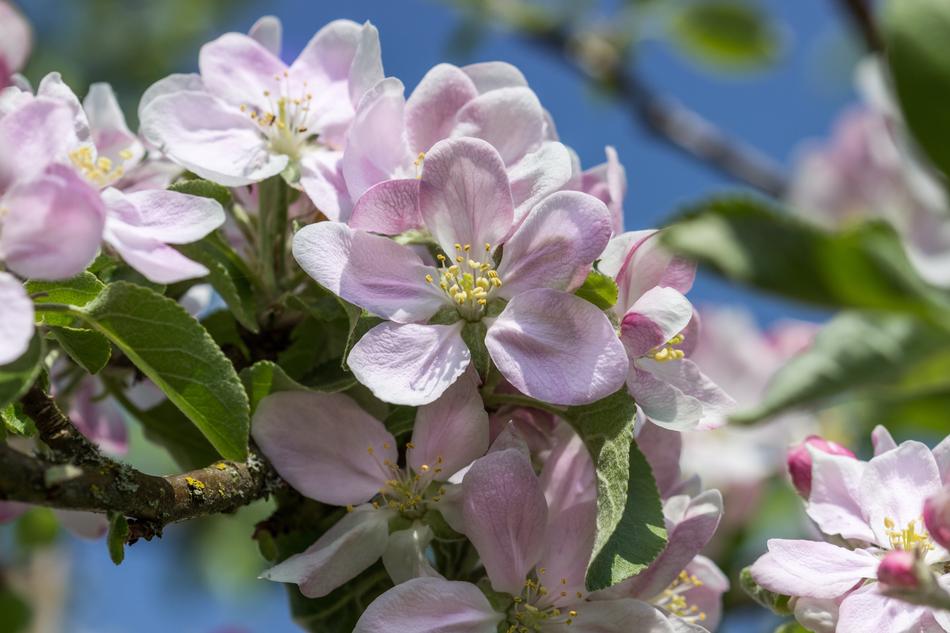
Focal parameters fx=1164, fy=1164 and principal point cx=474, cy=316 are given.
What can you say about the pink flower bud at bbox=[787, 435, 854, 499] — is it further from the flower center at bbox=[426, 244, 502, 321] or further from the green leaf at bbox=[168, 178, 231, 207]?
the green leaf at bbox=[168, 178, 231, 207]

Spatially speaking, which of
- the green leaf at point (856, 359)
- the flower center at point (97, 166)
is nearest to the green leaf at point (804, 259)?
the green leaf at point (856, 359)

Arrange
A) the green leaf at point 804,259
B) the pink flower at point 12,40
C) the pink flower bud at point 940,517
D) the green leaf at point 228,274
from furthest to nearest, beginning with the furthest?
the pink flower at point 12,40
the green leaf at point 228,274
the pink flower bud at point 940,517
the green leaf at point 804,259

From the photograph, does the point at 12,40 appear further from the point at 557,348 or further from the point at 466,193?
the point at 557,348

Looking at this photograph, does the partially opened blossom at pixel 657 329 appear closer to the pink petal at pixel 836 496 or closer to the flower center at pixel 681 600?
the pink petal at pixel 836 496

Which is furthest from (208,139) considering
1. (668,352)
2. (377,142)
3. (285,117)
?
(668,352)

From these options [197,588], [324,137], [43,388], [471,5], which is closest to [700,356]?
[471,5]
